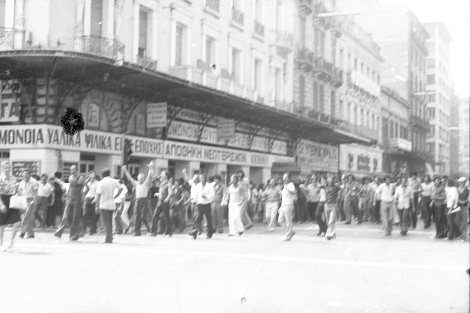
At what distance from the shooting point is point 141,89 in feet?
59.3

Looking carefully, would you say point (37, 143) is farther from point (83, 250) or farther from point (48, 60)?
point (83, 250)

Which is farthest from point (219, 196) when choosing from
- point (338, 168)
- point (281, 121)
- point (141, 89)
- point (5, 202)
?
point (338, 168)

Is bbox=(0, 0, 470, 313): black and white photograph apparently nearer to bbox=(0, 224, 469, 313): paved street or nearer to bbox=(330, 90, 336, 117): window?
bbox=(0, 224, 469, 313): paved street

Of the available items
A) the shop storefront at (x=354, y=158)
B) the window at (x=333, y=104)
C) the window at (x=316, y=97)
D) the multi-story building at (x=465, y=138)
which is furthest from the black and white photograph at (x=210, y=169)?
the window at (x=333, y=104)

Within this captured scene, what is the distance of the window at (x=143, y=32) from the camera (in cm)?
1983

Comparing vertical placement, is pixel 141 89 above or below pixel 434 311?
above

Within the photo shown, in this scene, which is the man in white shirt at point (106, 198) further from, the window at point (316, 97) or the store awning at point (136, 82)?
the window at point (316, 97)

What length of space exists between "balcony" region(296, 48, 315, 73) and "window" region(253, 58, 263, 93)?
15.1ft

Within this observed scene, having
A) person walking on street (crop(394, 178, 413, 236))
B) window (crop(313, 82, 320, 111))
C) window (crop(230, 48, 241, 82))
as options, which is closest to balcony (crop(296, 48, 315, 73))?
window (crop(313, 82, 320, 111))

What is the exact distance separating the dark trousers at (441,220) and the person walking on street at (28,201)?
8.96 meters

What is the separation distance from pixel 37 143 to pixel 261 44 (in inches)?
544

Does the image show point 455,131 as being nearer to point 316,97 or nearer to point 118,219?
point 118,219

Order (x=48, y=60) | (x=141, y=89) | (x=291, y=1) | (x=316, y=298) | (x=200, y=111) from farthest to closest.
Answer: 1. (x=291, y=1)
2. (x=200, y=111)
3. (x=141, y=89)
4. (x=48, y=60)
5. (x=316, y=298)

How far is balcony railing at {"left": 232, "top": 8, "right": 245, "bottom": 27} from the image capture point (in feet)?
80.5
